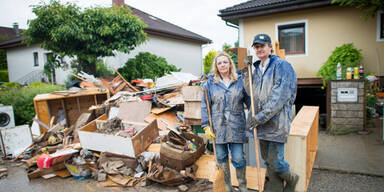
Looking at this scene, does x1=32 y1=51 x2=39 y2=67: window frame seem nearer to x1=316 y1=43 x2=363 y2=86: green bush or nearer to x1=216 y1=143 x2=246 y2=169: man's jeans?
x1=316 y1=43 x2=363 y2=86: green bush

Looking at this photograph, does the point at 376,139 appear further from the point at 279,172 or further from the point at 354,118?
the point at 279,172

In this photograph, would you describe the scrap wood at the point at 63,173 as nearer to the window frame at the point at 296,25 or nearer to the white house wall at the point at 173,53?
the window frame at the point at 296,25

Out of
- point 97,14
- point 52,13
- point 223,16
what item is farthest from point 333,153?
point 52,13

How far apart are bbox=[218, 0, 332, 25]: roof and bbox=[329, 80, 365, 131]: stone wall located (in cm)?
290

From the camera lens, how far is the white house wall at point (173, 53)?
540 inches

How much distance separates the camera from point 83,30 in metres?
9.12

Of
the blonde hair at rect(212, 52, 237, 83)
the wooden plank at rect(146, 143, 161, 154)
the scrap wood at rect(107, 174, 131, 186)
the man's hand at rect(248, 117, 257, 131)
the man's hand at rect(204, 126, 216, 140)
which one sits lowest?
the scrap wood at rect(107, 174, 131, 186)

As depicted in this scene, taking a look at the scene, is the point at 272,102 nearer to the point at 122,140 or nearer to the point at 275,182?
the point at 275,182

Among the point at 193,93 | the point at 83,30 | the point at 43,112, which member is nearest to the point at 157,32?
the point at 83,30

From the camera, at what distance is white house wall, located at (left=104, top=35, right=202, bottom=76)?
1372cm

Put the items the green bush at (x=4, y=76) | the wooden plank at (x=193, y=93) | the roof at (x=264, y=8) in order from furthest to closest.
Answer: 1. the green bush at (x=4, y=76)
2. the roof at (x=264, y=8)
3. the wooden plank at (x=193, y=93)

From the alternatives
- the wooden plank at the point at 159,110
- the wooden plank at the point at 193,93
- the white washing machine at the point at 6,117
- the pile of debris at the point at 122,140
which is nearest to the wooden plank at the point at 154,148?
the pile of debris at the point at 122,140

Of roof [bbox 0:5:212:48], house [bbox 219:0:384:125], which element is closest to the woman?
house [bbox 219:0:384:125]

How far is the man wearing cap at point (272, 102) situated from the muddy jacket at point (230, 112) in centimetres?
19
